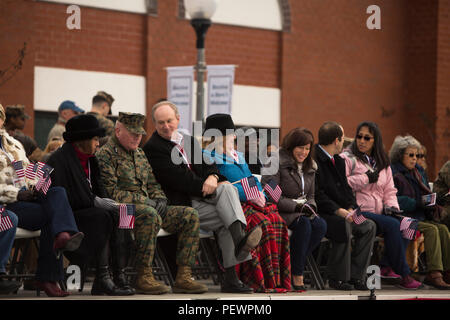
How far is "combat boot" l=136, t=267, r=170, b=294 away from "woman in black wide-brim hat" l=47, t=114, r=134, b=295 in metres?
0.12

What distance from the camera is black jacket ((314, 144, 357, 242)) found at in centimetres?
926

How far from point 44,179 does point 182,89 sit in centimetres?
665

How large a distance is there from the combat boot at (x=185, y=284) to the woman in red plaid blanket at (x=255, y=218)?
0.66 meters

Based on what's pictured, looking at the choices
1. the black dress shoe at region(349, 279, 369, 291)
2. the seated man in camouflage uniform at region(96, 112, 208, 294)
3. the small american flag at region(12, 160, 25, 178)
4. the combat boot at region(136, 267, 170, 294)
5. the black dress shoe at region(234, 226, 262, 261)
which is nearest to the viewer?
the small american flag at region(12, 160, 25, 178)

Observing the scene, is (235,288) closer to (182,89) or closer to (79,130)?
(79,130)

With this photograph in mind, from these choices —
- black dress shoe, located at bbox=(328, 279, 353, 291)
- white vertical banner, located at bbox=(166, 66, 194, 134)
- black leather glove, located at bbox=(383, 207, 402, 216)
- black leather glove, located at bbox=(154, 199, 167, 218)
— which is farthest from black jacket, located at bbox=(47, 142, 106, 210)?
white vertical banner, located at bbox=(166, 66, 194, 134)

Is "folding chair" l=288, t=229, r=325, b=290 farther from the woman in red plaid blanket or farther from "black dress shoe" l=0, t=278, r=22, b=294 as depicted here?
"black dress shoe" l=0, t=278, r=22, b=294

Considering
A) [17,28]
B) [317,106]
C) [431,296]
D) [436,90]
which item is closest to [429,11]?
[436,90]

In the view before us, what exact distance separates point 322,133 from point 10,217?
12.2 ft

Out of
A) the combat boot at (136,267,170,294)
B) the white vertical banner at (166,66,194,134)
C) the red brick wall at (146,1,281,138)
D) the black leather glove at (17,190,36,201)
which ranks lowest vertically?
the combat boot at (136,267,170,294)

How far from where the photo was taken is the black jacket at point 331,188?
30.4ft

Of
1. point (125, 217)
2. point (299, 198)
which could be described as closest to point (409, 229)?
point (299, 198)

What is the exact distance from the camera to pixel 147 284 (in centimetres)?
755

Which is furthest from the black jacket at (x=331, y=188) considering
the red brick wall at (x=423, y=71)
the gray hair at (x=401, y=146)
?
the red brick wall at (x=423, y=71)
